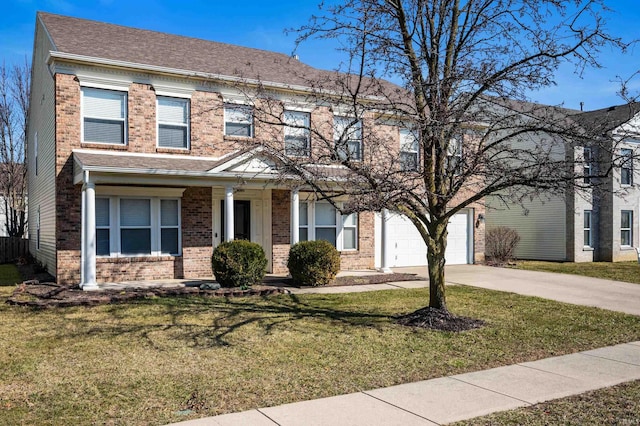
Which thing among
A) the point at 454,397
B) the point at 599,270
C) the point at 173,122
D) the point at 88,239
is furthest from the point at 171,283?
the point at 599,270

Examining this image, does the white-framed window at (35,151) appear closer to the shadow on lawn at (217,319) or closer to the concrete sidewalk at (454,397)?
the shadow on lawn at (217,319)

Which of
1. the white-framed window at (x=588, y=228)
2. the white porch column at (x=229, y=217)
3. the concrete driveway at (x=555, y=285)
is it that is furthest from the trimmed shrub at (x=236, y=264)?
the white-framed window at (x=588, y=228)

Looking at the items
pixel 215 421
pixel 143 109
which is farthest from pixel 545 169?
pixel 143 109

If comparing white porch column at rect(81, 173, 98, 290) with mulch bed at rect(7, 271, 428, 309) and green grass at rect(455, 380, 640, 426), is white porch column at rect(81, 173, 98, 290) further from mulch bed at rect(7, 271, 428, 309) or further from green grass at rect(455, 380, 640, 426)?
green grass at rect(455, 380, 640, 426)

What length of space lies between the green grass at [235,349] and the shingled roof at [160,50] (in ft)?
22.7

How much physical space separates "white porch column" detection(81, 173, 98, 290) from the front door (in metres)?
4.89

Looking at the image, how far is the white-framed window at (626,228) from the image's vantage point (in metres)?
25.6

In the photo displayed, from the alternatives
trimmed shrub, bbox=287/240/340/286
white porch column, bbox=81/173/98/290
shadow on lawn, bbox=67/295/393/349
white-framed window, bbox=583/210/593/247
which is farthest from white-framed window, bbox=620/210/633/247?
white porch column, bbox=81/173/98/290

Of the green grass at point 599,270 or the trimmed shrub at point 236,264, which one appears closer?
the trimmed shrub at point 236,264

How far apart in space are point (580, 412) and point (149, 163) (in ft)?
38.4

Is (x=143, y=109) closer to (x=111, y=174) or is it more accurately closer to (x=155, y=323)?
(x=111, y=174)

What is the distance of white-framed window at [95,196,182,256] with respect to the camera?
1467cm

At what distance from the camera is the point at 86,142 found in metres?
14.2

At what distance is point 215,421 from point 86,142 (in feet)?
37.2
